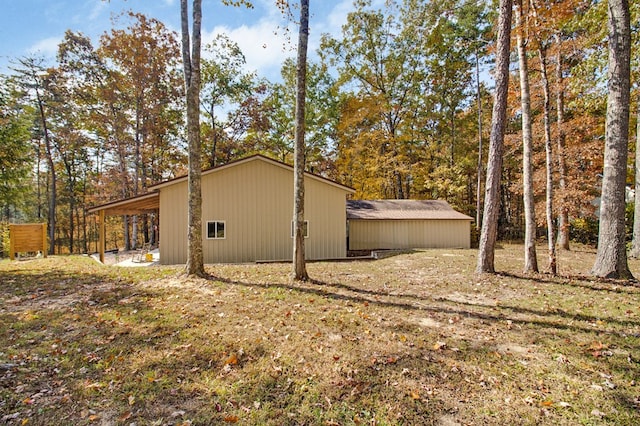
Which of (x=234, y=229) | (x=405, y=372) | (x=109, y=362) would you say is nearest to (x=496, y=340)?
(x=405, y=372)

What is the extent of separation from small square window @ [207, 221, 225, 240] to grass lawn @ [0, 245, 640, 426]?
6.16 meters

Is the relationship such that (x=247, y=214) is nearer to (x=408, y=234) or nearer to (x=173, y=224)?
(x=173, y=224)

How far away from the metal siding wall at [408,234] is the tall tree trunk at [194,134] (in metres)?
10.7

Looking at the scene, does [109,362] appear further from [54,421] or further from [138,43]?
[138,43]

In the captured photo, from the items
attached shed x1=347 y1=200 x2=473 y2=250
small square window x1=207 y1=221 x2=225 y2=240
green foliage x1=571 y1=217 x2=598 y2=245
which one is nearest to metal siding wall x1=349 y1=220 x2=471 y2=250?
attached shed x1=347 y1=200 x2=473 y2=250

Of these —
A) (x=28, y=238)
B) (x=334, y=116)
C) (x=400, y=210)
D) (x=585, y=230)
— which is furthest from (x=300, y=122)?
(x=585, y=230)

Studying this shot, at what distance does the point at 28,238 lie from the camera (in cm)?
1313

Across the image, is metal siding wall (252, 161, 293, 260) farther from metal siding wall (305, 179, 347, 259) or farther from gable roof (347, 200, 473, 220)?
gable roof (347, 200, 473, 220)

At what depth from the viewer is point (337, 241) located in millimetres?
14078

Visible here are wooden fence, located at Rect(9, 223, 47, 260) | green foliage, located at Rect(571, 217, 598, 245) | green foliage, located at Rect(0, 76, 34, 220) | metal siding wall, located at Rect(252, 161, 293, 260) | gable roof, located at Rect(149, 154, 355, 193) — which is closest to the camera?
green foliage, located at Rect(0, 76, 34, 220)

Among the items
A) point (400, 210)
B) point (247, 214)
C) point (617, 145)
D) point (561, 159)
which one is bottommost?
point (247, 214)

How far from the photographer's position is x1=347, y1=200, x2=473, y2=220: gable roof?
17203 millimetres

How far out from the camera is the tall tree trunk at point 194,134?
726 cm

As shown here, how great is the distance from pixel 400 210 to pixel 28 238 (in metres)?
18.7
